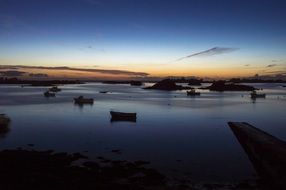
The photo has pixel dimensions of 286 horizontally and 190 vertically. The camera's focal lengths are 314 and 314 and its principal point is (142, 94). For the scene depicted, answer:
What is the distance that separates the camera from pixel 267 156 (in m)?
16.0

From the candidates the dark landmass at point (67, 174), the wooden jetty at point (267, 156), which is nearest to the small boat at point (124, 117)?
the wooden jetty at point (267, 156)

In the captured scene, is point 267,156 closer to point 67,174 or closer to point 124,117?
point 67,174

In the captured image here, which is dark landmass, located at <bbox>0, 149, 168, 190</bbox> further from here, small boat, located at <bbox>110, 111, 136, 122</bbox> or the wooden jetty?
small boat, located at <bbox>110, 111, 136, 122</bbox>

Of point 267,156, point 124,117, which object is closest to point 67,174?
point 267,156

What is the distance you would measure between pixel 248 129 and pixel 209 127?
243 inches

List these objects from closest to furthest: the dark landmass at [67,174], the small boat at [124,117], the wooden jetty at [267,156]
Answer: the dark landmass at [67,174] < the wooden jetty at [267,156] < the small boat at [124,117]

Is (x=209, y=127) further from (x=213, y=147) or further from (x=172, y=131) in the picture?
(x=213, y=147)

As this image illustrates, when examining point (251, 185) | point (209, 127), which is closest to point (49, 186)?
point (251, 185)

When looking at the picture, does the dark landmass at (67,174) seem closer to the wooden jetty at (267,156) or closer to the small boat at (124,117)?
the wooden jetty at (267,156)

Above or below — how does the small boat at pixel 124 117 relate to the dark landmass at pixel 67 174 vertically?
below

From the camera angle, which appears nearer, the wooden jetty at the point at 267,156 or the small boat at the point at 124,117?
the wooden jetty at the point at 267,156

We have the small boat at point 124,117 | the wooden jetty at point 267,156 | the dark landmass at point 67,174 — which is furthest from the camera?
the small boat at point 124,117

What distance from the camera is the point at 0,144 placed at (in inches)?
804

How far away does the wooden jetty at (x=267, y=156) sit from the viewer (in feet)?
43.9
